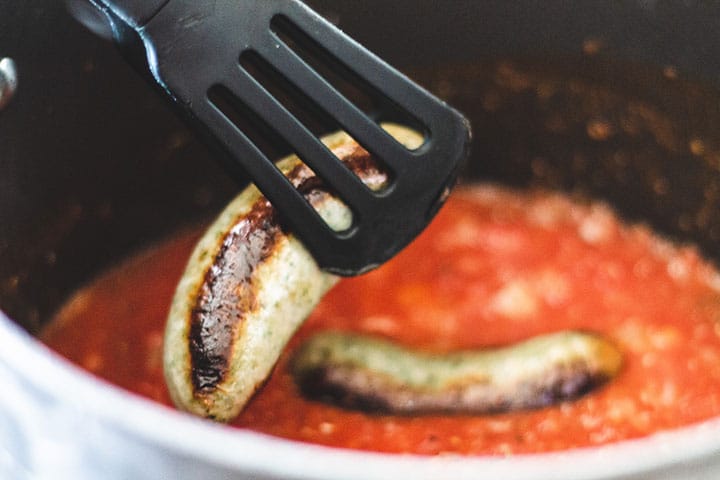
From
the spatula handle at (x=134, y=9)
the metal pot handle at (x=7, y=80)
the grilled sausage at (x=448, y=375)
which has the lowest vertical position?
the grilled sausage at (x=448, y=375)

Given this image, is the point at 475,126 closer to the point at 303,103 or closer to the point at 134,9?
the point at 303,103

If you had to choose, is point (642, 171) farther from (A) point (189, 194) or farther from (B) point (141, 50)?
(B) point (141, 50)

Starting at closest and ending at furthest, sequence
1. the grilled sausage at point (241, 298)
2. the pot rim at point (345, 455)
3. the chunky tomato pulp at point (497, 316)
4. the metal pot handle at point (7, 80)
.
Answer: the pot rim at point (345, 455)
the grilled sausage at point (241, 298)
the metal pot handle at point (7, 80)
the chunky tomato pulp at point (497, 316)

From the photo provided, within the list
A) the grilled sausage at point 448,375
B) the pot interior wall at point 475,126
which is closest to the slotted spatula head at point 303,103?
the grilled sausage at point 448,375

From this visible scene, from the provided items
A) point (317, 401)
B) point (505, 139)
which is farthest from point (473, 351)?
point (505, 139)

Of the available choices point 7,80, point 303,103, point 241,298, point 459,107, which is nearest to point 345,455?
point 241,298

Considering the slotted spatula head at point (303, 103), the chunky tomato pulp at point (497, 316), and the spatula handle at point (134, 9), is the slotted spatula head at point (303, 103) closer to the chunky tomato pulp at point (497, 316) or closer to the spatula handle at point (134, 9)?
the spatula handle at point (134, 9)
